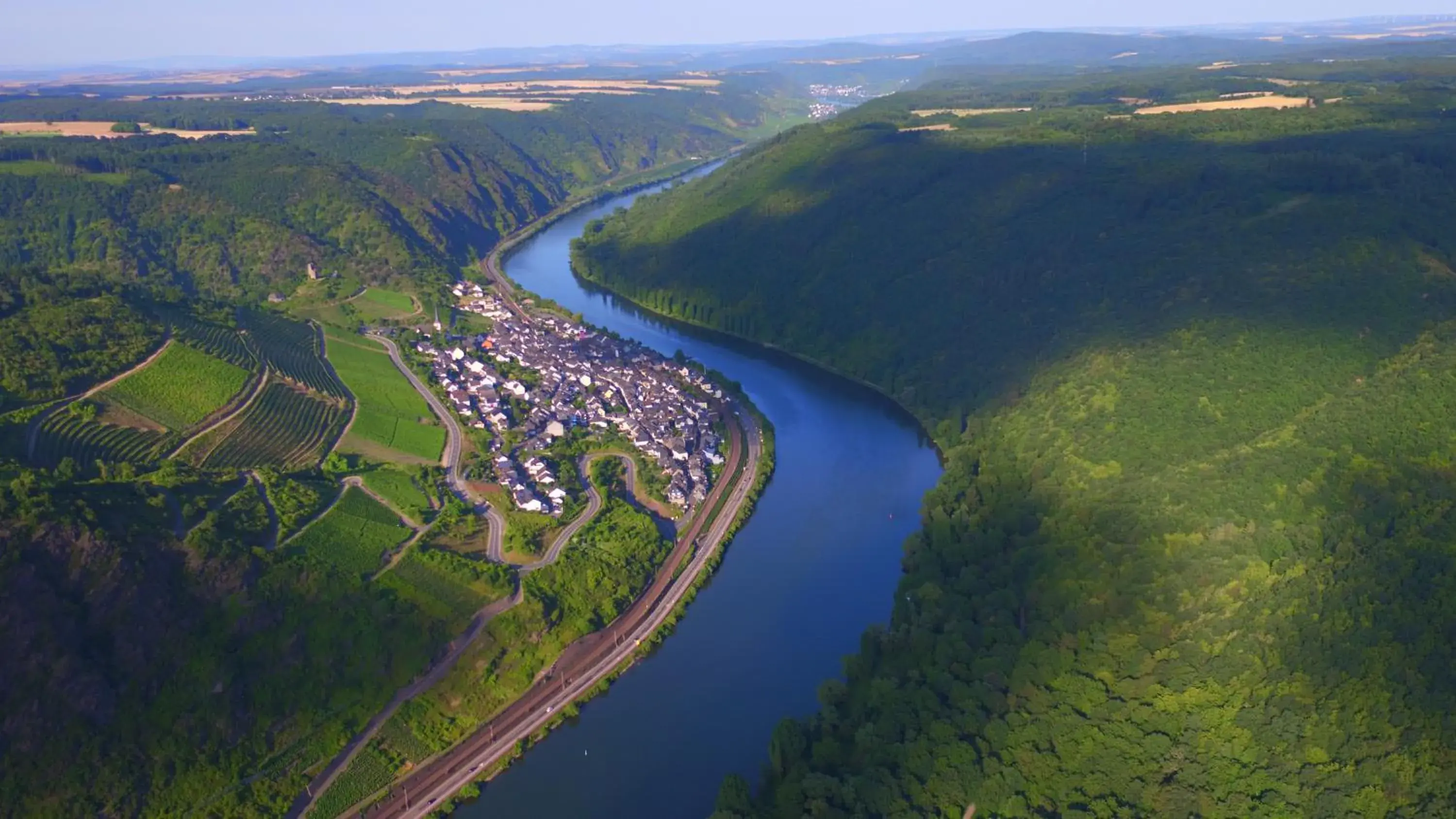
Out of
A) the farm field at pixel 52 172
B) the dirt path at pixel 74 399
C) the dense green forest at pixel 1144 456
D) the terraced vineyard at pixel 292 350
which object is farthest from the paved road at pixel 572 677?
the farm field at pixel 52 172

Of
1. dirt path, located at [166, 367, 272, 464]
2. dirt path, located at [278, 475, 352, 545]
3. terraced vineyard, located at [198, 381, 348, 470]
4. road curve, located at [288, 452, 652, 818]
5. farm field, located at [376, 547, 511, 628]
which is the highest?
dirt path, located at [166, 367, 272, 464]

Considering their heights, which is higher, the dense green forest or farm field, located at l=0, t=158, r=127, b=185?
farm field, located at l=0, t=158, r=127, b=185

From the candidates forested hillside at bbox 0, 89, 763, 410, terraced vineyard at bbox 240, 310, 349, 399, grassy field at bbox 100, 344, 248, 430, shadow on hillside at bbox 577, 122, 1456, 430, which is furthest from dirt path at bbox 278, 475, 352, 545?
shadow on hillside at bbox 577, 122, 1456, 430

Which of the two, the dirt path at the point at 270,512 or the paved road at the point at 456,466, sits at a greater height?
the dirt path at the point at 270,512

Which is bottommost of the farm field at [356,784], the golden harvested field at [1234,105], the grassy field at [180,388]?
the farm field at [356,784]

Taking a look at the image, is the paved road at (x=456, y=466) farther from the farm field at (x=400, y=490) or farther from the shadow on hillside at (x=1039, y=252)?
the shadow on hillside at (x=1039, y=252)

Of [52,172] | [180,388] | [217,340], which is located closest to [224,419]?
[180,388]

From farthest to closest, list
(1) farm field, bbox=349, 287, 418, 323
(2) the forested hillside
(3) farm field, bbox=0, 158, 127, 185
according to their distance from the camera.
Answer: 1. (3) farm field, bbox=0, 158, 127, 185
2. (2) the forested hillside
3. (1) farm field, bbox=349, 287, 418, 323

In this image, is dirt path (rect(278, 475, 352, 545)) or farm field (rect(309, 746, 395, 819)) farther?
dirt path (rect(278, 475, 352, 545))

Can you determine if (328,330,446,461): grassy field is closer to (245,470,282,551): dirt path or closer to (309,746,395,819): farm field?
(245,470,282,551): dirt path
